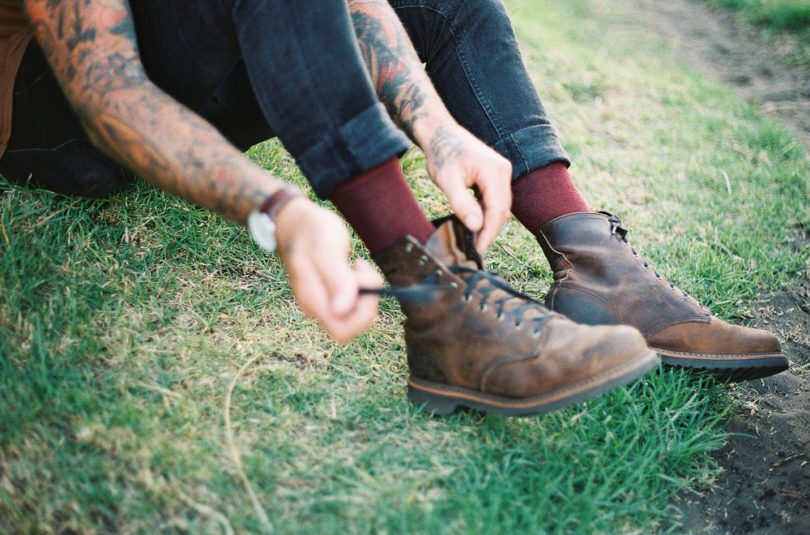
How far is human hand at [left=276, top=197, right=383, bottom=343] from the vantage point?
1062 mm

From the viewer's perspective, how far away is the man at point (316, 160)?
1.14 m

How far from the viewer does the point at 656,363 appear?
1.25 metres

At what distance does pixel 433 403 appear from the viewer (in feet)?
4.55

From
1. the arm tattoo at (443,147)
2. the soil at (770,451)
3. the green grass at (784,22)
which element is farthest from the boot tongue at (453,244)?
the green grass at (784,22)

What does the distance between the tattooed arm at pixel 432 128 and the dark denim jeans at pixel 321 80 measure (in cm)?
17

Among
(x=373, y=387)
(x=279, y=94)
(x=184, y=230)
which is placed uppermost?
(x=279, y=94)

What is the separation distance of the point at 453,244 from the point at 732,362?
90 cm

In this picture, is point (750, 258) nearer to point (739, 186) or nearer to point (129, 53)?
point (739, 186)

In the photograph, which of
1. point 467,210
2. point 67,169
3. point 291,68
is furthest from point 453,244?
point 67,169

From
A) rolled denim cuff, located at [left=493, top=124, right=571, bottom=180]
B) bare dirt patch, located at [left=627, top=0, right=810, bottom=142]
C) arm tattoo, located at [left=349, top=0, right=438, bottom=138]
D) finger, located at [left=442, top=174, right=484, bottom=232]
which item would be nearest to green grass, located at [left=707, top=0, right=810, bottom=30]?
bare dirt patch, located at [left=627, top=0, right=810, bottom=142]

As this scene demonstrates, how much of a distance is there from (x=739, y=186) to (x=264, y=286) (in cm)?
258

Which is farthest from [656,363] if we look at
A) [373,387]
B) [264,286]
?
[264,286]

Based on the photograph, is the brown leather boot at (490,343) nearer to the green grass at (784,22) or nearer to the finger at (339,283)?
the finger at (339,283)

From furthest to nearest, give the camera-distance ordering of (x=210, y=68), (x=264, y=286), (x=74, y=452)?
(x=264, y=286) → (x=210, y=68) → (x=74, y=452)
